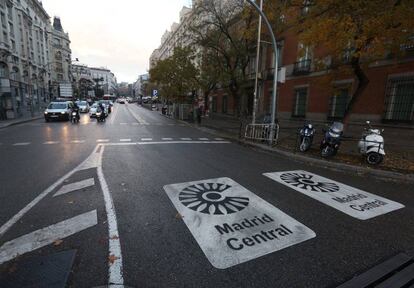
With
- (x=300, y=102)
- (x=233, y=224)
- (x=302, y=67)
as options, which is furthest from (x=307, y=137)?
(x=302, y=67)

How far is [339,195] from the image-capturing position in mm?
4895

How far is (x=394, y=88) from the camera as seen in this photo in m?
12.6

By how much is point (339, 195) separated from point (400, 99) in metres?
11.3

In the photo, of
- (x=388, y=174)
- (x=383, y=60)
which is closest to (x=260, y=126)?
(x=388, y=174)

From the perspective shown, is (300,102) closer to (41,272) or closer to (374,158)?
(374,158)

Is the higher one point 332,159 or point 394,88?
point 394,88

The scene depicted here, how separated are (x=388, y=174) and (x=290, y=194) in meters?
3.75

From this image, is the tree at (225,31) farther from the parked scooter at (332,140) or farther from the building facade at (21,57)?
the building facade at (21,57)

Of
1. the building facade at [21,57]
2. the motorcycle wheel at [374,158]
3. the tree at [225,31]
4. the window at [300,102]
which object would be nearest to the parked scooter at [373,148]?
the motorcycle wheel at [374,158]

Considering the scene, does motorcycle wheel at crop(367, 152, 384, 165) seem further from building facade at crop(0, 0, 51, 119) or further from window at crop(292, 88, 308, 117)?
building facade at crop(0, 0, 51, 119)

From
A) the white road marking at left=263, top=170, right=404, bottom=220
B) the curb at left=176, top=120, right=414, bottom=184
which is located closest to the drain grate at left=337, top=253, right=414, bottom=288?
the white road marking at left=263, top=170, right=404, bottom=220

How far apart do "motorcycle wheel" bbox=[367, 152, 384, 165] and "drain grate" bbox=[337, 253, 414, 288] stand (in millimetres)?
5505

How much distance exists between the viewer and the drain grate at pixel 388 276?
2381mm

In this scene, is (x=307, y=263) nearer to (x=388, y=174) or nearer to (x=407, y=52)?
(x=388, y=174)
